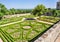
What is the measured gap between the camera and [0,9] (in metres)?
44.0

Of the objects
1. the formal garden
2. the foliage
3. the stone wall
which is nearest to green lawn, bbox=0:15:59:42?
the formal garden

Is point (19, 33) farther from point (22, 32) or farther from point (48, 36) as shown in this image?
point (48, 36)

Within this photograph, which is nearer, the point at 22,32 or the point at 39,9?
the point at 22,32

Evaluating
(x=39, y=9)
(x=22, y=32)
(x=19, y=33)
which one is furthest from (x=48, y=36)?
(x=39, y=9)

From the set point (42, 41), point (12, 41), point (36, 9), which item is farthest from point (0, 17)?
point (42, 41)

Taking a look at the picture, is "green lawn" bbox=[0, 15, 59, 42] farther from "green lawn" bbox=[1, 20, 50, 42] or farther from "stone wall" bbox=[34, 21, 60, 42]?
"stone wall" bbox=[34, 21, 60, 42]

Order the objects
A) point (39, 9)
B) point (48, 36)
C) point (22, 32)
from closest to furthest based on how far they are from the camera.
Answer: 1. point (48, 36)
2. point (22, 32)
3. point (39, 9)

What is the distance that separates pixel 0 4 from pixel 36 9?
44.8ft

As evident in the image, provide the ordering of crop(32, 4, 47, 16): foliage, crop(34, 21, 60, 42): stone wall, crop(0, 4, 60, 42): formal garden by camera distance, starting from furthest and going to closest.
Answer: crop(32, 4, 47, 16): foliage
crop(0, 4, 60, 42): formal garden
crop(34, 21, 60, 42): stone wall

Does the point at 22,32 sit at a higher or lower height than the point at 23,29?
higher

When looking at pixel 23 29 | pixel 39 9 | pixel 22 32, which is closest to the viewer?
pixel 22 32

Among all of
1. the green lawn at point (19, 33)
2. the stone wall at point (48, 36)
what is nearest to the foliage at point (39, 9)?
the green lawn at point (19, 33)

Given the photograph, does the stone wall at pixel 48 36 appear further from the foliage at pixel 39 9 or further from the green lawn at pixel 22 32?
the foliage at pixel 39 9

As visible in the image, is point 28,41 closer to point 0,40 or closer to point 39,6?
point 0,40
